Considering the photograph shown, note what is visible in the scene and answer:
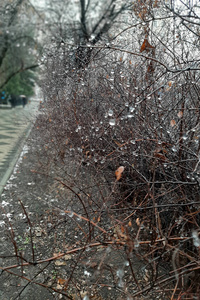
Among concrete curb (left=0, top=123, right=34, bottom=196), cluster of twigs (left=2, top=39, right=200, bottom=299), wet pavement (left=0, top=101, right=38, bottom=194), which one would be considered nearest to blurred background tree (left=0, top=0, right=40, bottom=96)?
wet pavement (left=0, top=101, right=38, bottom=194)

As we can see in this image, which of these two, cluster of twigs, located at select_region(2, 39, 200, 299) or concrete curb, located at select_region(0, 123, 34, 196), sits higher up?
cluster of twigs, located at select_region(2, 39, 200, 299)

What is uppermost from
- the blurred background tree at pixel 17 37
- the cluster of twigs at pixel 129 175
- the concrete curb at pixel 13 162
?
the blurred background tree at pixel 17 37

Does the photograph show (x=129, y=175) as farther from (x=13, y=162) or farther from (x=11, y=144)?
(x=11, y=144)

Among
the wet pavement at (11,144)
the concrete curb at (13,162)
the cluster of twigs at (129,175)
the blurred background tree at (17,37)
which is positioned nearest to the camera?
the cluster of twigs at (129,175)

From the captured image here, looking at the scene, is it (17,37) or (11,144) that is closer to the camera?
(11,144)

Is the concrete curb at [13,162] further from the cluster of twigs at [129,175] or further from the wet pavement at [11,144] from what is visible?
the cluster of twigs at [129,175]

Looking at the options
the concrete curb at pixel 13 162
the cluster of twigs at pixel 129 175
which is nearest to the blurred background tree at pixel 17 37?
the concrete curb at pixel 13 162

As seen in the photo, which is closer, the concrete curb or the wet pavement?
the concrete curb

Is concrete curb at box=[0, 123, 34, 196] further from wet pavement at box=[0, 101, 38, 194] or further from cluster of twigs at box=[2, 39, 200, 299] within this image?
cluster of twigs at box=[2, 39, 200, 299]

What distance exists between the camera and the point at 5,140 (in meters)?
11.8

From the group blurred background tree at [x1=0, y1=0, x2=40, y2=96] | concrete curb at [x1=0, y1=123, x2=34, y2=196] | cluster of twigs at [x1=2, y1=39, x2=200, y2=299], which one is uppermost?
blurred background tree at [x1=0, y1=0, x2=40, y2=96]

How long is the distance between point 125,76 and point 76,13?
1368 cm

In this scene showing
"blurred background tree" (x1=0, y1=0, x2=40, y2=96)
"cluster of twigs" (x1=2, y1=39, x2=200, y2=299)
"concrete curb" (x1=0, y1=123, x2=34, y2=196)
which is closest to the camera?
"cluster of twigs" (x1=2, y1=39, x2=200, y2=299)

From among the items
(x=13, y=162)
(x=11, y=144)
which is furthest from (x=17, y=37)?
(x=13, y=162)
